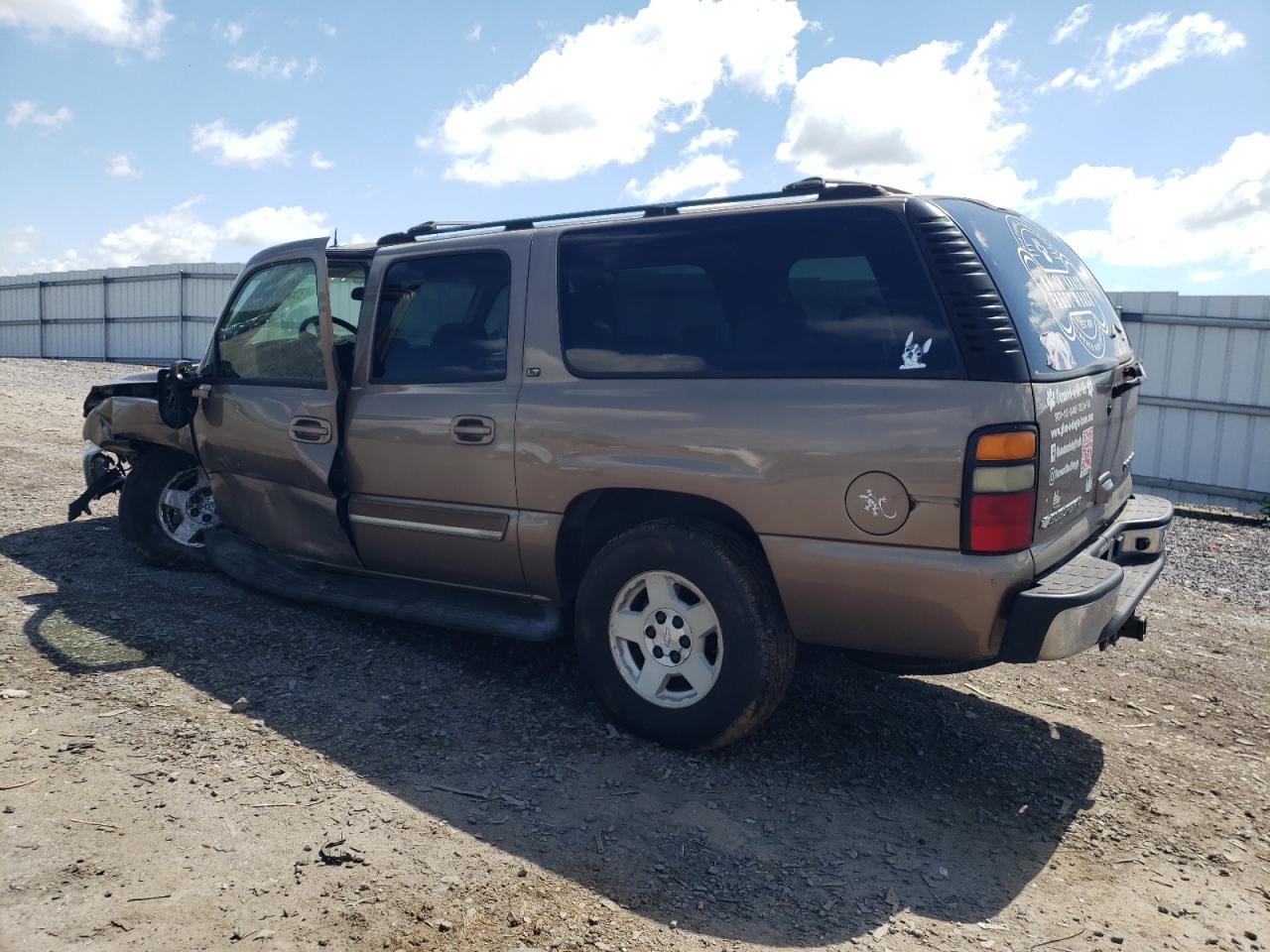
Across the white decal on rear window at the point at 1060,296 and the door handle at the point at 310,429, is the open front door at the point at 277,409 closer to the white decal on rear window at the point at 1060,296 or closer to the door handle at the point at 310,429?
the door handle at the point at 310,429

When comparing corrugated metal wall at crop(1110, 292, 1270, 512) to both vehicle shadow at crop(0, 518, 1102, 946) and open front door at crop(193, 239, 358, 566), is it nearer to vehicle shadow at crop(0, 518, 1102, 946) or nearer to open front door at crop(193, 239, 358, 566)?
vehicle shadow at crop(0, 518, 1102, 946)

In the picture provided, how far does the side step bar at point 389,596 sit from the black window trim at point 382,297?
3.07 ft

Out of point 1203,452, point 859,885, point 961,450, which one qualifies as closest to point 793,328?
point 961,450

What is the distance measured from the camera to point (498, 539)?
4301mm

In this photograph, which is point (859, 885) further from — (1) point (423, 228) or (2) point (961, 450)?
(1) point (423, 228)

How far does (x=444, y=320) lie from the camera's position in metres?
4.57

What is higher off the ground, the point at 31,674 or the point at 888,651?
the point at 888,651

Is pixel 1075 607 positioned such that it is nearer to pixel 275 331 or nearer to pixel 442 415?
pixel 442 415

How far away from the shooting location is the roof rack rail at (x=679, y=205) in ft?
11.9

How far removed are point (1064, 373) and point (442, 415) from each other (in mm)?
2491

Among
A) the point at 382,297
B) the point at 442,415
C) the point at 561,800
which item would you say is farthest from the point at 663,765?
the point at 382,297

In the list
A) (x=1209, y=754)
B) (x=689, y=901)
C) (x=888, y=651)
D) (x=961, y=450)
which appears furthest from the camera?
(x=1209, y=754)

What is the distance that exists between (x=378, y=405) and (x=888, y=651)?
2540 millimetres

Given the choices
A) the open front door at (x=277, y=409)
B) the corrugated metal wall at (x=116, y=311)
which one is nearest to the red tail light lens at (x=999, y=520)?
the open front door at (x=277, y=409)
